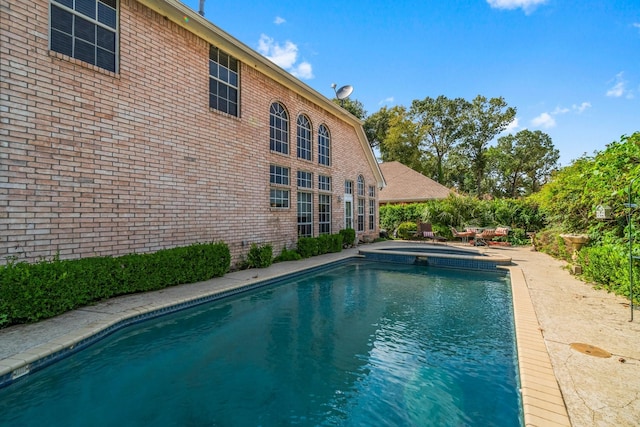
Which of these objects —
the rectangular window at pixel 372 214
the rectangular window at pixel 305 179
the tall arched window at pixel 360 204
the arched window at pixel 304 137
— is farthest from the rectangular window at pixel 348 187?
the arched window at pixel 304 137

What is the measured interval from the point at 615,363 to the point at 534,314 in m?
1.61

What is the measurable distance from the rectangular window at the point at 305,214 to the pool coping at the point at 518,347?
16.3 ft

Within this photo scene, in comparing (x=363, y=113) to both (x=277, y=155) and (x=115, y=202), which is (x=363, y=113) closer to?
(x=277, y=155)

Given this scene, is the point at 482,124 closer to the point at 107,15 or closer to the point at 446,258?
the point at 446,258

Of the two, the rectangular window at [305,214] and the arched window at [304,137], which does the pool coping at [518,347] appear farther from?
the arched window at [304,137]

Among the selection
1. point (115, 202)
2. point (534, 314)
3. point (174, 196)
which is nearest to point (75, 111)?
point (115, 202)

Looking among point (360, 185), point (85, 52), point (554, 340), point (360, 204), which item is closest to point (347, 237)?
point (360, 204)

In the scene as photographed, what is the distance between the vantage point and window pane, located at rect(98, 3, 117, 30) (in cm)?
588

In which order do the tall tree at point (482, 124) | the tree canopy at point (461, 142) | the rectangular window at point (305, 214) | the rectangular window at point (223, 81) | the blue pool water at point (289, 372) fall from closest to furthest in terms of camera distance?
the blue pool water at point (289, 372)
the rectangular window at point (223, 81)
the rectangular window at point (305, 214)
the tree canopy at point (461, 142)
the tall tree at point (482, 124)

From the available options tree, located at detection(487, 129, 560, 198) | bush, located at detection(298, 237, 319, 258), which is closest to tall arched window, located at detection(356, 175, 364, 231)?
bush, located at detection(298, 237, 319, 258)

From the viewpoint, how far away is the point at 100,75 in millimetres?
5781

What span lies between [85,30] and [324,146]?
9196 mm

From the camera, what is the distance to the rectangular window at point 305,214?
1170 cm

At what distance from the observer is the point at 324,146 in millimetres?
13641
